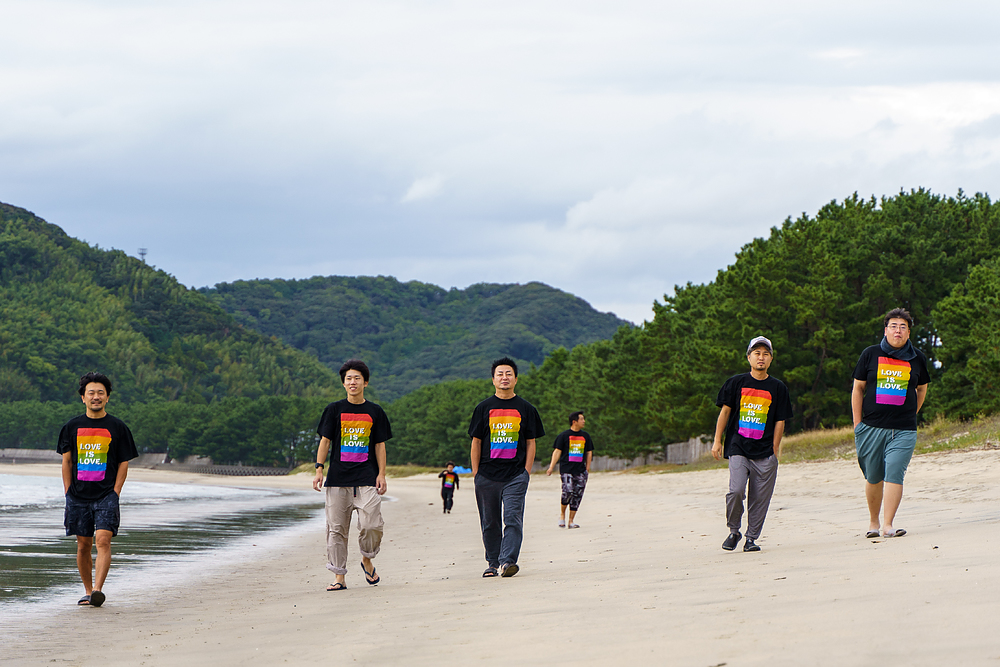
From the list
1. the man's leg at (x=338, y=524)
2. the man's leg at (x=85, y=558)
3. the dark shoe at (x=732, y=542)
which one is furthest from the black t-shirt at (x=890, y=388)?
the man's leg at (x=85, y=558)

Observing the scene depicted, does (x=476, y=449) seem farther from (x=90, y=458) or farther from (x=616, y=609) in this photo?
(x=90, y=458)

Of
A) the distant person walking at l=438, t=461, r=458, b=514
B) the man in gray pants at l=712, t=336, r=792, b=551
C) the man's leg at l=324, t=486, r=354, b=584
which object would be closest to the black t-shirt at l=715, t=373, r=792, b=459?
the man in gray pants at l=712, t=336, r=792, b=551

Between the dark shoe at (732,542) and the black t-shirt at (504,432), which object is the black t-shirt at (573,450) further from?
the black t-shirt at (504,432)

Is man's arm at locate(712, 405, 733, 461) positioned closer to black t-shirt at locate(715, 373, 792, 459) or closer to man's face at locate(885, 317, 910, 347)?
black t-shirt at locate(715, 373, 792, 459)

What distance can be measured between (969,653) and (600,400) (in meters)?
57.9

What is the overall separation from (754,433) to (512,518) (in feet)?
7.30

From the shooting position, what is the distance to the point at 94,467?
25.5 feet

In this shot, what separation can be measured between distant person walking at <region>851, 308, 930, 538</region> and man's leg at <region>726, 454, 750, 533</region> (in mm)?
966

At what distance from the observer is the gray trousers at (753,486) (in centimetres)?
860

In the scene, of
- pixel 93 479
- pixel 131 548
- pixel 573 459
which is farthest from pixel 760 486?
pixel 131 548

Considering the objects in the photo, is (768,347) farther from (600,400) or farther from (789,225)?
(600,400)

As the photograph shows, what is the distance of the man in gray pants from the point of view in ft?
28.2

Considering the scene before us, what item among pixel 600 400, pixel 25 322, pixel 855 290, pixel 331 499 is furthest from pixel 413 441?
pixel 25 322

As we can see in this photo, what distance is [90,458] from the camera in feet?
25.5
